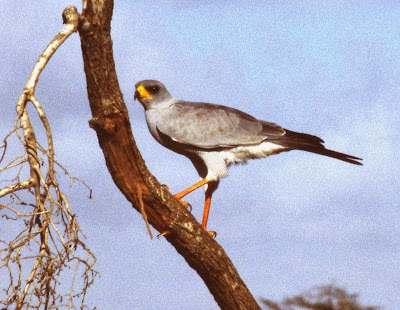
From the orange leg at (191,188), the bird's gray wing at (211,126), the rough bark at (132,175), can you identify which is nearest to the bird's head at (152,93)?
the bird's gray wing at (211,126)

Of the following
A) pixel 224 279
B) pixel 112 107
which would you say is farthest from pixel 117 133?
pixel 224 279

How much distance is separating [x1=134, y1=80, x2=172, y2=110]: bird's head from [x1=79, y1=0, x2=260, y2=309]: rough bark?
1.86 metres

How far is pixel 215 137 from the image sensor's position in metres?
6.25

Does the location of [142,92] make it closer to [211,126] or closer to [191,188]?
[211,126]

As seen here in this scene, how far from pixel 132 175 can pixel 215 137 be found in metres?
1.69

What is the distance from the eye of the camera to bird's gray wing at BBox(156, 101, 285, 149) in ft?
20.3

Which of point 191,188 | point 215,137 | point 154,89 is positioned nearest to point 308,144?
point 215,137

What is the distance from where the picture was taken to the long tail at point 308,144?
628cm

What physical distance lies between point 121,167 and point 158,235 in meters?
0.65

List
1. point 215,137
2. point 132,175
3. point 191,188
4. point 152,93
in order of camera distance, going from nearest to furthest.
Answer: point 132,175 → point 191,188 → point 215,137 → point 152,93

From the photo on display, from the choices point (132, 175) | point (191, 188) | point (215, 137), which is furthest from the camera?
point (215, 137)

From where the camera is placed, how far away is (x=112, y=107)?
174 inches

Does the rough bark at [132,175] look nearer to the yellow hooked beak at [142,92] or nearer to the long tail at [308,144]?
the long tail at [308,144]

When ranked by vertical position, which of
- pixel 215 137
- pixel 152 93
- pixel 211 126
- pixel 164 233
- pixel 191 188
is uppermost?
pixel 152 93
